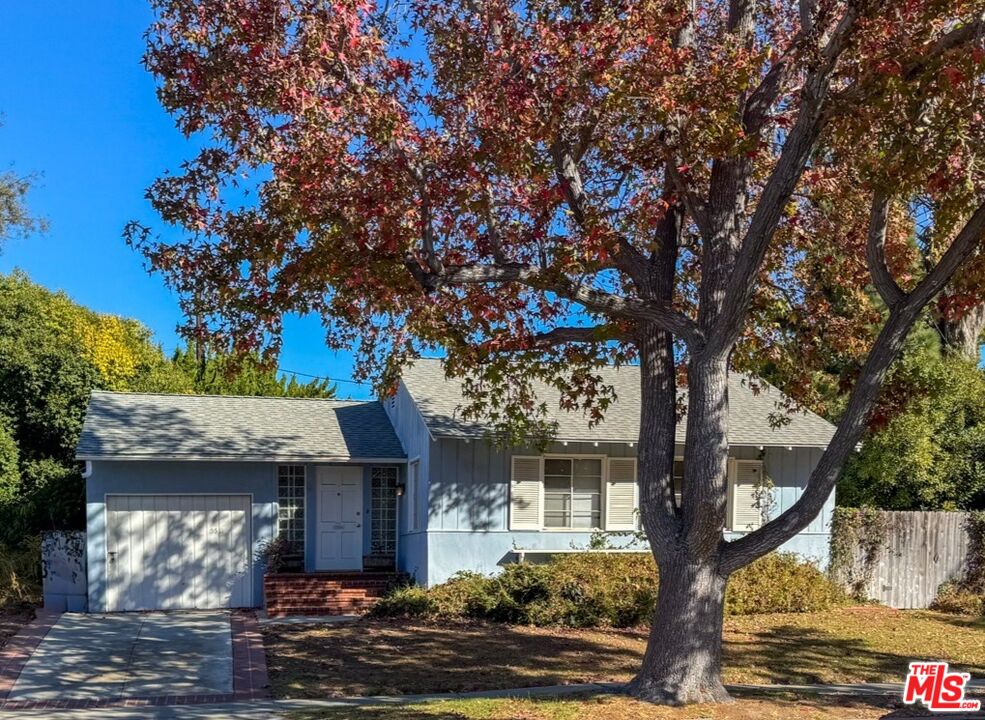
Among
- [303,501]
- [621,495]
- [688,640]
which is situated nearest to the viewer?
[688,640]

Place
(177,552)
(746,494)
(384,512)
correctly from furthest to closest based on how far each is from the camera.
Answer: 1. (384,512)
2. (746,494)
3. (177,552)

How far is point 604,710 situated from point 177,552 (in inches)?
457

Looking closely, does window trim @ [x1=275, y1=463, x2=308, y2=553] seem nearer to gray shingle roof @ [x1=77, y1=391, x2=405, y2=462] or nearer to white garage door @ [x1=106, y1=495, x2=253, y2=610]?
gray shingle roof @ [x1=77, y1=391, x2=405, y2=462]

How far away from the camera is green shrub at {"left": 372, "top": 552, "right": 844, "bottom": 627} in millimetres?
17672

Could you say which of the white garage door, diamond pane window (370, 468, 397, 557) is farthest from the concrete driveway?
diamond pane window (370, 468, 397, 557)

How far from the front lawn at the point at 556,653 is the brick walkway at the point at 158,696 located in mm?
244

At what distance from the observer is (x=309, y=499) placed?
2112cm

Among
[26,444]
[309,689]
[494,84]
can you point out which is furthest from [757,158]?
[26,444]

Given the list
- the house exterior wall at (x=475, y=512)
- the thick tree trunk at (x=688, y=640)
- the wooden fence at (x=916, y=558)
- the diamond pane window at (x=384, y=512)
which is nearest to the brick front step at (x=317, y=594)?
the house exterior wall at (x=475, y=512)

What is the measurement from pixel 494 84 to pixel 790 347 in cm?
596

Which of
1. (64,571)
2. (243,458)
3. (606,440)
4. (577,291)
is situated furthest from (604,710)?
(64,571)

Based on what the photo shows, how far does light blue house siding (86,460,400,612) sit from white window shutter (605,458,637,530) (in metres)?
5.96

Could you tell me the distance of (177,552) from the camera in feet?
64.7

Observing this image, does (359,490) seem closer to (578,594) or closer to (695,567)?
(578,594)
